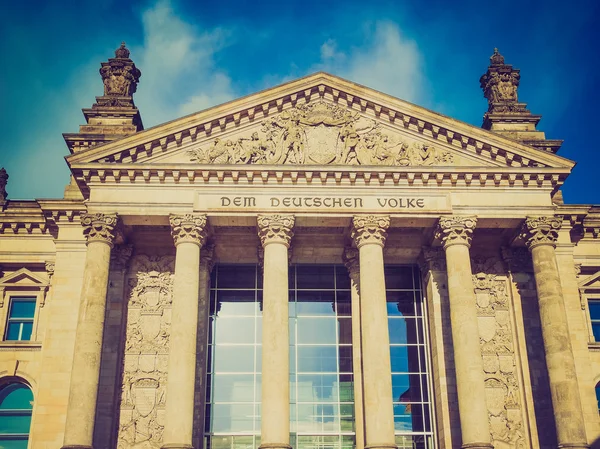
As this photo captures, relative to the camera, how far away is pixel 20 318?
32438 millimetres

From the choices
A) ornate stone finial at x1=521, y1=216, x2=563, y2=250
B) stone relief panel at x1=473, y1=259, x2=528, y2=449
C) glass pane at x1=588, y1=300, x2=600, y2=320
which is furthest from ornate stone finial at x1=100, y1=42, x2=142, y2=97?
glass pane at x1=588, y1=300, x2=600, y2=320

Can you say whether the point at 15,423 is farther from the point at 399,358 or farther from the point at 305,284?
the point at 399,358

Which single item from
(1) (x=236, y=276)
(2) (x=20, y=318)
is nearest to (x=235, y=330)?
(1) (x=236, y=276)

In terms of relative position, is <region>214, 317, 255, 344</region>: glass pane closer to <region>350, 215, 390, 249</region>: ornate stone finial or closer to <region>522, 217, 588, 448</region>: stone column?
<region>350, 215, 390, 249</region>: ornate stone finial

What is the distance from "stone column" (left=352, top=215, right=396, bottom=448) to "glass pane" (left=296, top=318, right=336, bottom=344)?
4243 millimetres

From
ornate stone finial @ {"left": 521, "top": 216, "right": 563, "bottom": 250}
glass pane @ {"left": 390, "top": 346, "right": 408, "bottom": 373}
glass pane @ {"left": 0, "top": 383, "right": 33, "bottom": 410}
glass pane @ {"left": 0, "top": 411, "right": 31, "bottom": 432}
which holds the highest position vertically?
ornate stone finial @ {"left": 521, "top": 216, "right": 563, "bottom": 250}

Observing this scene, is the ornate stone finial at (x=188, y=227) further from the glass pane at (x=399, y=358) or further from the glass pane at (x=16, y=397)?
the glass pane at (x=399, y=358)

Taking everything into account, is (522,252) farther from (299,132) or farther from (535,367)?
(299,132)

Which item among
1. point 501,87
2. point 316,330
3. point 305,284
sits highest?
point 501,87

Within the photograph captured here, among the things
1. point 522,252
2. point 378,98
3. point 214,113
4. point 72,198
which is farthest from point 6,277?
point 522,252

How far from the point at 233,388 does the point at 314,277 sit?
6426 millimetres

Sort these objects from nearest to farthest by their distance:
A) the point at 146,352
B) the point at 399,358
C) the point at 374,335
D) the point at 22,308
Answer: the point at 374,335 < the point at 146,352 < the point at 399,358 < the point at 22,308

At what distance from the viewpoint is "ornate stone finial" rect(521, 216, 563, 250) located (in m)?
29.4

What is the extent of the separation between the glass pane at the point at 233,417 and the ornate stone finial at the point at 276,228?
7436mm
